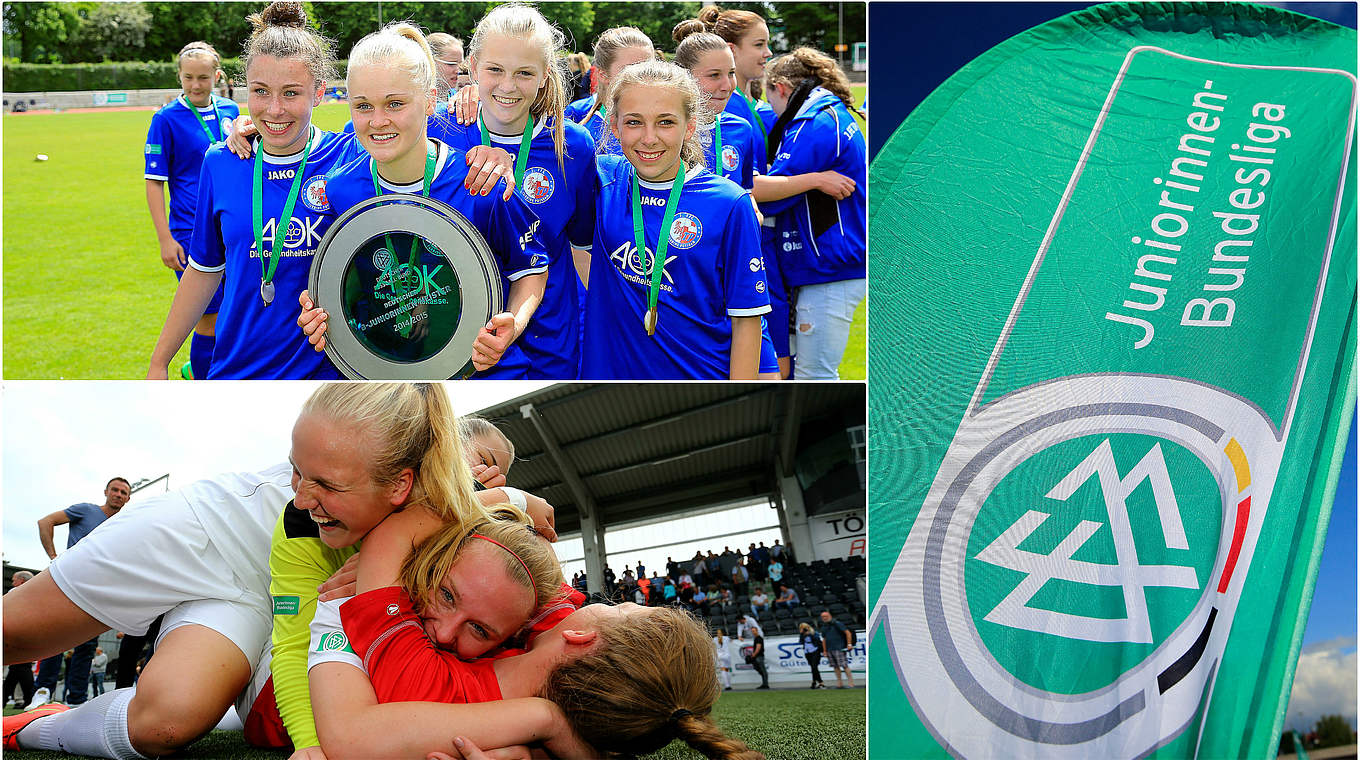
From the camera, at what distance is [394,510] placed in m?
1.86

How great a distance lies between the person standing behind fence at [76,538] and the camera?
1.90 m

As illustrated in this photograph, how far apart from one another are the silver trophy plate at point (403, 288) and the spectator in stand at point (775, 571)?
0.81 metres

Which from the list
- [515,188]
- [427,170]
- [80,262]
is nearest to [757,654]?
[515,188]

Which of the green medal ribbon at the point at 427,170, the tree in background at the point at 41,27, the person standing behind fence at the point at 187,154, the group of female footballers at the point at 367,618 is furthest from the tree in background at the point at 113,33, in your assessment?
the group of female footballers at the point at 367,618

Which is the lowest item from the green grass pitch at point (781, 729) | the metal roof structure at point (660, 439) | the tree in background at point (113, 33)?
the green grass pitch at point (781, 729)

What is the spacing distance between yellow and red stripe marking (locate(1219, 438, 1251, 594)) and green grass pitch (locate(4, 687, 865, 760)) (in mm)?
851

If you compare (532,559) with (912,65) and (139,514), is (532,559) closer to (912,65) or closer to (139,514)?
(139,514)

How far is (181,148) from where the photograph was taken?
2.11 meters

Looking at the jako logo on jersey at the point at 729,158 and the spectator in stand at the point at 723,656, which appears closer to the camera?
the spectator in stand at the point at 723,656

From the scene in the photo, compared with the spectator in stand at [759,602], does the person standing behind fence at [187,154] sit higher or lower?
higher

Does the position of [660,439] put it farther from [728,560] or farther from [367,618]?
[367,618]

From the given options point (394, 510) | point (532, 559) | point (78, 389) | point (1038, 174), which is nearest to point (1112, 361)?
point (1038, 174)

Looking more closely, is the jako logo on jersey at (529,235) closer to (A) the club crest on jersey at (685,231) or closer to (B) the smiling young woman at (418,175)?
(B) the smiling young woman at (418,175)

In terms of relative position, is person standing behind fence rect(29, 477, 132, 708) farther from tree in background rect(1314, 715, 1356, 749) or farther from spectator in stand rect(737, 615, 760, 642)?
tree in background rect(1314, 715, 1356, 749)
